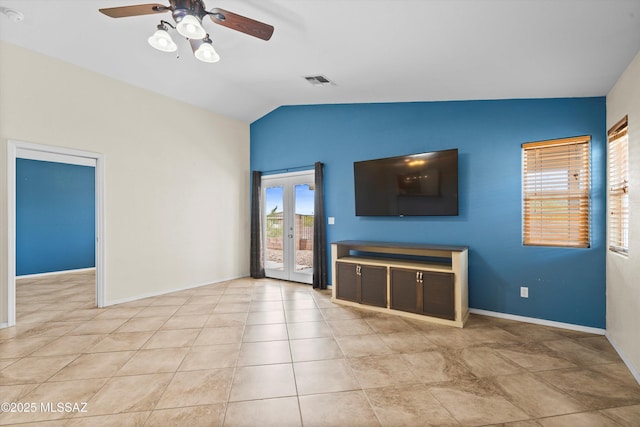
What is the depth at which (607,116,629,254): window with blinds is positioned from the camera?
2.57 meters

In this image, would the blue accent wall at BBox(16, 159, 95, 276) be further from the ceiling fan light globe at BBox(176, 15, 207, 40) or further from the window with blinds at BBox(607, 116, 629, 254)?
the window with blinds at BBox(607, 116, 629, 254)

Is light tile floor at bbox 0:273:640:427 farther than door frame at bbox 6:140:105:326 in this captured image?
No

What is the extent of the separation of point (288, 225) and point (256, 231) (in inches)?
28.9

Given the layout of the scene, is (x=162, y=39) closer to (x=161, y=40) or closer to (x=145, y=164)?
(x=161, y=40)

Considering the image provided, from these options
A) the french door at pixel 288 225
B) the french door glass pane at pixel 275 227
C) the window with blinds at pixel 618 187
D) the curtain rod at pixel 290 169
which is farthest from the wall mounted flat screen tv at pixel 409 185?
the french door glass pane at pixel 275 227

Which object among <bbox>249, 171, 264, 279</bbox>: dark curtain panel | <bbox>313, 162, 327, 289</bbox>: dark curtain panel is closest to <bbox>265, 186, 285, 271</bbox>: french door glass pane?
<bbox>249, 171, 264, 279</bbox>: dark curtain panel

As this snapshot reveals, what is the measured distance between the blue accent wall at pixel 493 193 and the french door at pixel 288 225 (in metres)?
0.74

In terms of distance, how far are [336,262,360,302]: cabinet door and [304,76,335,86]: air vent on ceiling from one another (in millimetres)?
2467

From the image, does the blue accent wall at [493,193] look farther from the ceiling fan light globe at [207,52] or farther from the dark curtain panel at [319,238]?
the ceiling fan light globe at [207,52]

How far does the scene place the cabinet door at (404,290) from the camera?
353 centimetres

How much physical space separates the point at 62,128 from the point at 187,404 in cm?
377

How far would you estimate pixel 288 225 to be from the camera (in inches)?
221

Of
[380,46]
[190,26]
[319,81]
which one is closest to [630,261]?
[380,46]

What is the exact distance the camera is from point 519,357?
2.57m
